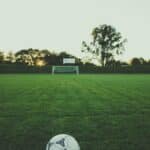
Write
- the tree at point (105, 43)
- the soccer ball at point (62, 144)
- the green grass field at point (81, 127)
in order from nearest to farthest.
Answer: the soccer ball at point (62, 144), the green grass field at point (81, 127), the tree at point (105, 43)

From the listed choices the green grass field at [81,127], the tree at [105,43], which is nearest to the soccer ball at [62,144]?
the green grass field at [81,127]

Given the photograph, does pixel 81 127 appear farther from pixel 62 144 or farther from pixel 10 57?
pixel 10 57

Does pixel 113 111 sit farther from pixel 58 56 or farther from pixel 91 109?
pixel 58 56

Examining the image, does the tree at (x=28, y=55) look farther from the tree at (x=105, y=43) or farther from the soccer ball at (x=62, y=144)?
the soccer ball at (x=62, y=144)

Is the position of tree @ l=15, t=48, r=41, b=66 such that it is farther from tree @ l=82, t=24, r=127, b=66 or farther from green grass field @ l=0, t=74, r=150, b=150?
green grass field @ l=0, t=74, r=150, b=150

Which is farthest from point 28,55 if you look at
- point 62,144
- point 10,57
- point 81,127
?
point 62,144

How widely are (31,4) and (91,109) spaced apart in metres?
27.0

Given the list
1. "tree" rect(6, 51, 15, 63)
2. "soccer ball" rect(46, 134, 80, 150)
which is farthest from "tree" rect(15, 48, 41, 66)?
"soccer ball" rect(46, 134, 80, 150)

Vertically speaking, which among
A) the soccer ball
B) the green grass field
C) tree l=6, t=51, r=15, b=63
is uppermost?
tree l=6, t=51, r=15, b=63

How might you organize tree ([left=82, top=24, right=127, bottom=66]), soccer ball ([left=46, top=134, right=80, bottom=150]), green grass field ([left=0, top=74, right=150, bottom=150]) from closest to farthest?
soccer ball ([left=46, top=134, right=80, bottom=150]) < green grass field ([left=0, top=74, right=150, bottom=150]) < tree ([left=82, top=24, right=127, bottom=66])

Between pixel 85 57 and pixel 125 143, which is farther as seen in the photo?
pixel 85 57

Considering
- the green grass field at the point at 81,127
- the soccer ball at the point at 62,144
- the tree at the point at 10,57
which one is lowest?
the green grass field at the point at 81,127

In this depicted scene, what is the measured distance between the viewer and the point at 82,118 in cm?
633

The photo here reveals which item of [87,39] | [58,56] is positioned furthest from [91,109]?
[58,56]
